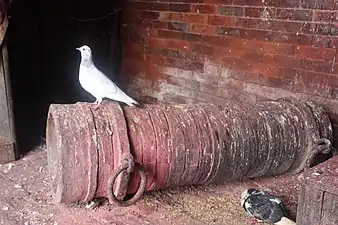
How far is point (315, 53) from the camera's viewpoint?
7.75 ft

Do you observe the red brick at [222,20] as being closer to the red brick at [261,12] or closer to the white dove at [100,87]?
the red brick at [261,12]

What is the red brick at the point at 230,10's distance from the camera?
107 inches

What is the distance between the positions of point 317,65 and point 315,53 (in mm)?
66

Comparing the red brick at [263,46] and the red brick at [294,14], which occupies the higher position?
the red brick at [294,14]

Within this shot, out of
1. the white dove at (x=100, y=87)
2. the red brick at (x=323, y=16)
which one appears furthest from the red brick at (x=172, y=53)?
the white dove at (x=100, y=87)

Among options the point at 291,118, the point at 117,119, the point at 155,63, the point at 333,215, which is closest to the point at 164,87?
the point at 155,63

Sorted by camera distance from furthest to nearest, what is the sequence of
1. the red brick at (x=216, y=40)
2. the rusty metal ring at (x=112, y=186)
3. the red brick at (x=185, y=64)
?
the red brick at (x=185, y=64)
the red brick at (x=216, y=40)
the rusty metal ring at (x=112, y=186)

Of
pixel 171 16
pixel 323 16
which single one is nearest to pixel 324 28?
pixel 323 16

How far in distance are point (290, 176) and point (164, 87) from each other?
146 centimetres

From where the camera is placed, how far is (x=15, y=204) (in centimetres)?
190

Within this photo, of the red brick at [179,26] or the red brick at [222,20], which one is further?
the red brick at [179,26]

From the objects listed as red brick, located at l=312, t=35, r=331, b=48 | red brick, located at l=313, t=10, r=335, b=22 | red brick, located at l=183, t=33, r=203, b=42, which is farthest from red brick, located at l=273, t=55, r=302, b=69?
red brick, located at l=183, t=33, r=203, b=42

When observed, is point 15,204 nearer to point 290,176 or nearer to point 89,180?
point 89,180

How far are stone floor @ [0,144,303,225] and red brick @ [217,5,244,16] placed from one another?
3.60 ft
